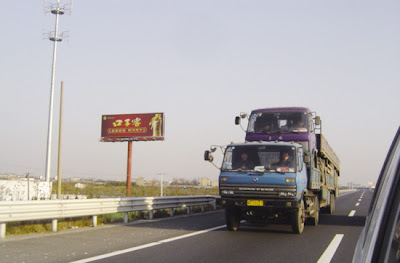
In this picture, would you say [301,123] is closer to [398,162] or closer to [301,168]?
[301,168]

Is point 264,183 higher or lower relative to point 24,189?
higher

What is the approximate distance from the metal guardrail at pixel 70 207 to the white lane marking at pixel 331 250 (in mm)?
6792

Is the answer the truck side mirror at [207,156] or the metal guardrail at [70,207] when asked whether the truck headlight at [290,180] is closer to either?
the truck side mirror at [207,156]

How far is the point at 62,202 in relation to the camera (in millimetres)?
12266

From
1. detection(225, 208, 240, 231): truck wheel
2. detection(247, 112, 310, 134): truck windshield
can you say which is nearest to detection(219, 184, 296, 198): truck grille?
detection(225, 208, 240, 231): truck wheel

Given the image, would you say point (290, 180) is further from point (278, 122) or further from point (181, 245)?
point (181, 245)

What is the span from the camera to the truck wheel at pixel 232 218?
1304 cm

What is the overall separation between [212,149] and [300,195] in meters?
2.87

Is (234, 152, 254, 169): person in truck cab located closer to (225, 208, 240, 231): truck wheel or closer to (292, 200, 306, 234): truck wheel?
(225, 208, 240, 231): truck wheel

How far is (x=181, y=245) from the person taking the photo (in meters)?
9.92

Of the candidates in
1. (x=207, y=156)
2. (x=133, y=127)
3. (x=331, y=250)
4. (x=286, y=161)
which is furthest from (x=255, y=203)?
(x=133, y=127)

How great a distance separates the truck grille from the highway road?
3.51ft

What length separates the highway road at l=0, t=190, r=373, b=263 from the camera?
838 centimetres

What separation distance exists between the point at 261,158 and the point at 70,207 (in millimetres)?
5447
